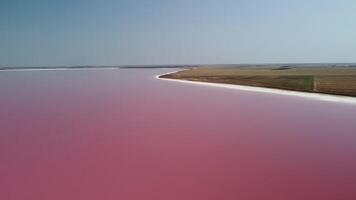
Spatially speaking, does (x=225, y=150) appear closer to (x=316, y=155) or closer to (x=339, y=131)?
(x=316, y=155)

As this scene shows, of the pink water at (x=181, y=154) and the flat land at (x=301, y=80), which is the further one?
the flat land at (x=301, y=80)

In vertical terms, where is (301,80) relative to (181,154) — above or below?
above

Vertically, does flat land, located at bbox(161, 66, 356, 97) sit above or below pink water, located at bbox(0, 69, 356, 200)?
above

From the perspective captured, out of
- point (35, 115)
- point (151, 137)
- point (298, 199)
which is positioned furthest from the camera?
point (35, 115)

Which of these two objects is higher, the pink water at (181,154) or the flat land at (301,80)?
the flat land at (301,80)

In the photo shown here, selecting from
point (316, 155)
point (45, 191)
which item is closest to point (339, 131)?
point (316, 155)

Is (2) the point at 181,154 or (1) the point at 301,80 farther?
(1) the point at 301,80

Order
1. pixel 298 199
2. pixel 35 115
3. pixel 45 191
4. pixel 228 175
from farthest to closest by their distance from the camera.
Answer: pixel 35 115, pixel 228 175, pixel 45 191, pixel 298 199

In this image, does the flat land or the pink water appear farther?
the flat land
